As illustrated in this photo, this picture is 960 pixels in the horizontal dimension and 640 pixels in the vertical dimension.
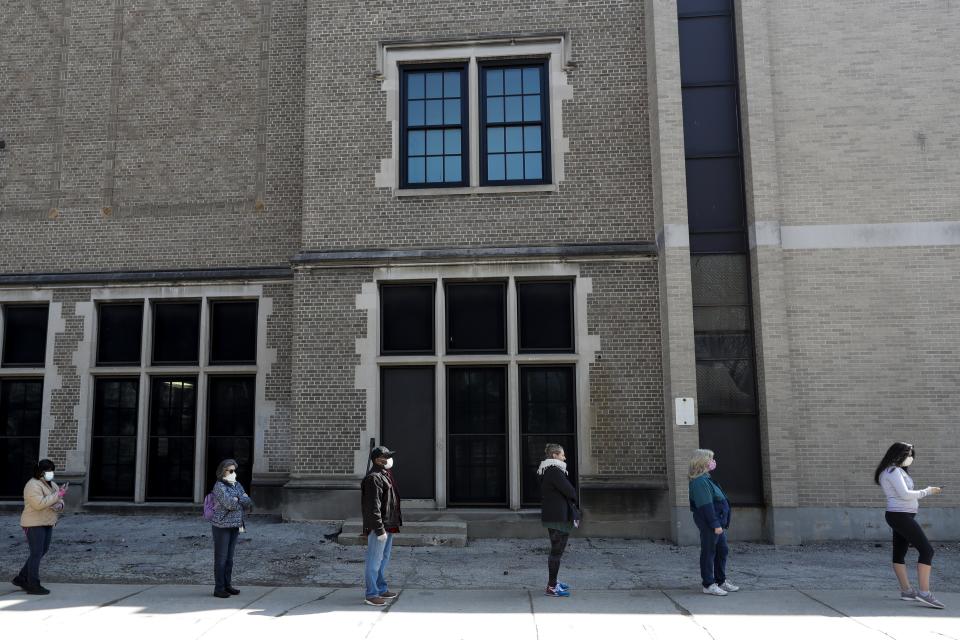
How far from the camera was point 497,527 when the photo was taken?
11398 millimetres

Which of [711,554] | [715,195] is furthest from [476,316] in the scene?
[711,554]

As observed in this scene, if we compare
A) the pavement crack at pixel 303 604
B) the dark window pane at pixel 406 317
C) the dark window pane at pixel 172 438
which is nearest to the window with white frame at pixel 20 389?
the dark window pane at pixel 172 438

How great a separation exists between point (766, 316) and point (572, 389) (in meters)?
3.17

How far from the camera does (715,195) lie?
39.2 ft

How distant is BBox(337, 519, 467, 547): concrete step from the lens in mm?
10555

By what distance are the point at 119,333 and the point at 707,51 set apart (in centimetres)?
1146

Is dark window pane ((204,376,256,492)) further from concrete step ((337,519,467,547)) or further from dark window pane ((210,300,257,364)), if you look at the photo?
concrete step ((337,519,467,547))

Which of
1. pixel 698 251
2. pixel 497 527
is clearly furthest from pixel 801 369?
pixel 497 527

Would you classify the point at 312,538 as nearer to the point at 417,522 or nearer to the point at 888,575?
the point at 417,522

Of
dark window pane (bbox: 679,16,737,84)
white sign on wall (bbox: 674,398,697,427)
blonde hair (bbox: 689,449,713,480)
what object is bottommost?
blonde hair (bbox: 689,449,713,480)

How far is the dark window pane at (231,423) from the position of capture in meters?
13.0

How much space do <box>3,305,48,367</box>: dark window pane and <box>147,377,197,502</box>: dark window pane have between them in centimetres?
237

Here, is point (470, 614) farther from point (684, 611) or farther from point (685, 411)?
point (685, 411)

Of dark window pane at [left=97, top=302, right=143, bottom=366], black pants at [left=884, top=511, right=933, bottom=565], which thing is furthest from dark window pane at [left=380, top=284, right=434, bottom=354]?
black pants at [left=884, top=511, right=933, bottom=565]
